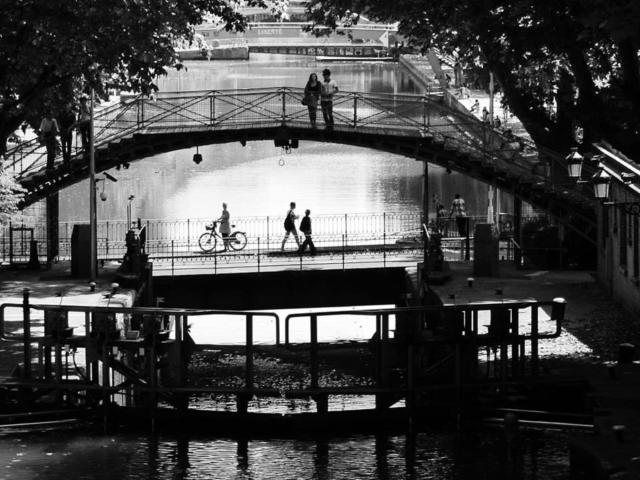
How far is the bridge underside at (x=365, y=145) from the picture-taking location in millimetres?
46594

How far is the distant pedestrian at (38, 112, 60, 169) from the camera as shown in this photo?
47.1m

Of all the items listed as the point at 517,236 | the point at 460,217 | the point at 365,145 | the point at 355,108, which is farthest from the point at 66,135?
the point at 517,236

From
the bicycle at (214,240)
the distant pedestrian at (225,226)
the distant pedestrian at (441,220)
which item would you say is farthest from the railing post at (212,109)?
the distant pedestrian at (441,220)

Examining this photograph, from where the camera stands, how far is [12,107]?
41.5 metres

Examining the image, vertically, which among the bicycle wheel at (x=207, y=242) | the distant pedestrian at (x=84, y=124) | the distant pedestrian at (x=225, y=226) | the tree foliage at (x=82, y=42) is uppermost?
the tree foliage at (x=82, y=42)

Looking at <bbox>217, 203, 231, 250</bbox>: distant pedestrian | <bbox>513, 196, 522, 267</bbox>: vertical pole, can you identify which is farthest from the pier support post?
<bbox>513, 196, 522, 267</bbox>: vertical pole

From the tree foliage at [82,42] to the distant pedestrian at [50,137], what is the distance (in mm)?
4082

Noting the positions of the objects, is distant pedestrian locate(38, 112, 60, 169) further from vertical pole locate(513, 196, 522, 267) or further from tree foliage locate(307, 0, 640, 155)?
vertical pole locate(513, 196, 522, 267)

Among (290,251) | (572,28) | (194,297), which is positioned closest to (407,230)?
(290,251)

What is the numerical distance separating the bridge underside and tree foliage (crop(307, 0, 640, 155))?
218 cm

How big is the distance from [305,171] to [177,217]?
69.9 ft

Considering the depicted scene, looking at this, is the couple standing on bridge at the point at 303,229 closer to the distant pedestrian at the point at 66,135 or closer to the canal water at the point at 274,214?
the distant pedestrian at the point at 66,135

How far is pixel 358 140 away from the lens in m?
49.1

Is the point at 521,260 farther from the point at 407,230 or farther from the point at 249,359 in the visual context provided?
the point at 249,359
